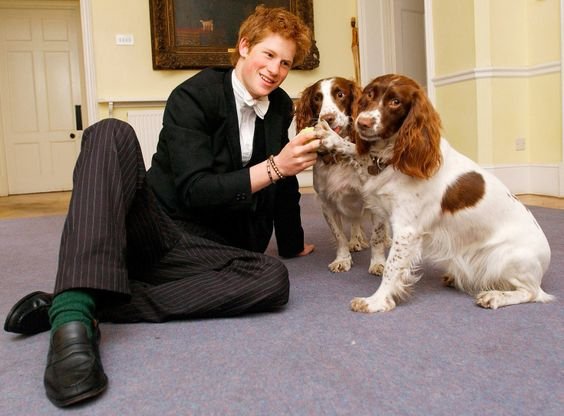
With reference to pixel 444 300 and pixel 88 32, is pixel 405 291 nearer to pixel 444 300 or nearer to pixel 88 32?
pixel 444 300

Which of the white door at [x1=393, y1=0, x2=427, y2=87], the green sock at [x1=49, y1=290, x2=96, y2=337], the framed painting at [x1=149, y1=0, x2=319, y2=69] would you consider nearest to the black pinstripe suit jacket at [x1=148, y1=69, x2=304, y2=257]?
the green sock at [x1=49, y1=290, x2=96, y2=337]

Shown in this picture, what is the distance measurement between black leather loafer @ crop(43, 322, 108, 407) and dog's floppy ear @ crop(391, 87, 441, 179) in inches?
39.6

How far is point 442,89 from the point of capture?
15.3ft

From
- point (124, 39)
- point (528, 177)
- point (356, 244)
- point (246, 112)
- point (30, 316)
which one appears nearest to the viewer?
point (30, 316)

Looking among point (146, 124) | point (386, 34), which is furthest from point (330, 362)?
point (386, 34)

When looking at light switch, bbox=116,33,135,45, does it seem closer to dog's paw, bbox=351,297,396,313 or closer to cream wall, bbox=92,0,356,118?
cream wall, bbox=92,0,356,118

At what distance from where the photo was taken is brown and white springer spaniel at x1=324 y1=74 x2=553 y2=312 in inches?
65.3

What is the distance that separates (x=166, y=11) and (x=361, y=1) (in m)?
2.13

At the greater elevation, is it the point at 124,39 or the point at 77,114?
the point at 124,39

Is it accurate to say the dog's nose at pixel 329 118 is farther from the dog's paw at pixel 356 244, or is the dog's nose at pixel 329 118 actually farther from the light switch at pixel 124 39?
the light switch at pixel 124 39

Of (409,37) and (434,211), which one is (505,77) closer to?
(409,37)

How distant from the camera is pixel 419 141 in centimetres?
163

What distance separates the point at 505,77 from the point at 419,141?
10.2 feet

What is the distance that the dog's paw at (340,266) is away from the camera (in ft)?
7.41
